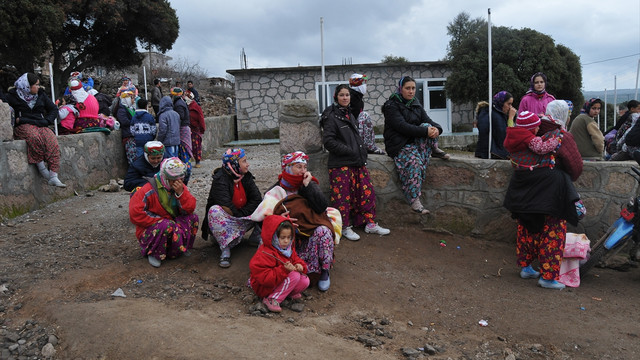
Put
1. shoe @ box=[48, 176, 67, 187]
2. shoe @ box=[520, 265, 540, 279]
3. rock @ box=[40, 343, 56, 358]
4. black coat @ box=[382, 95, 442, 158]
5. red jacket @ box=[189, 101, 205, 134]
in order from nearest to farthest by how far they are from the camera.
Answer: rock @ box=[40, 343, 56, 358] < shoe @ box=[520, 265, 540, 279] < black coat @ box=[382, 95, 442, 158] < shoe @ box=[48, 176, 67, 187] < red jacket @ box=[189, 101, 205, 134]

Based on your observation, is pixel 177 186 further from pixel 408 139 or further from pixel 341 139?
pixel 408 139

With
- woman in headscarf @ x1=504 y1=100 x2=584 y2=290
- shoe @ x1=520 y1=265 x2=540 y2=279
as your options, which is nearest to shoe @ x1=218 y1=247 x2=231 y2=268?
woman in headscarf @ x1=504 y1=100 x2=584 y2=290

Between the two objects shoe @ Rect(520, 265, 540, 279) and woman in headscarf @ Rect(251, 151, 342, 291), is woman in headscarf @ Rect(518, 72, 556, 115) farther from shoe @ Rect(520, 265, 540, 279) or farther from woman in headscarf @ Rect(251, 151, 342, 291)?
woman in headscarf @ Rect(251, 151, 342, 291)

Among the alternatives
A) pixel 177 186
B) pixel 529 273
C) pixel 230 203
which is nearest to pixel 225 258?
pixel 230 203

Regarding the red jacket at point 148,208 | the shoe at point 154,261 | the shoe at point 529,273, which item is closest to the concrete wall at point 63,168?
the red jacket at point 148,208

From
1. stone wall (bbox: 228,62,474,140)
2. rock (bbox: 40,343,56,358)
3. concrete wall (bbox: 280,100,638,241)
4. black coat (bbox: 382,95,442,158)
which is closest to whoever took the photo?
rock (bbox: 40,343,56,358)

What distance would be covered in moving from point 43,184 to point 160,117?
2.27 m

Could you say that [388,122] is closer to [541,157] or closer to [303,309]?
[541,157]

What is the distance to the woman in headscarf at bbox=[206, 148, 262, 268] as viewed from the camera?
172 inches

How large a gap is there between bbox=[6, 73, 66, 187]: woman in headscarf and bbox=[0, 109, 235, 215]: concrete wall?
11 centimetres

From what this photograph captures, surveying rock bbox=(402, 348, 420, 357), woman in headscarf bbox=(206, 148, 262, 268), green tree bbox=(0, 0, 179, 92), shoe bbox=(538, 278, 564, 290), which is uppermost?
green tree bbox=(0, 0, 179, 92)

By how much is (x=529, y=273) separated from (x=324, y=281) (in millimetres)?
2008

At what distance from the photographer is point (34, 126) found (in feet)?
19.8

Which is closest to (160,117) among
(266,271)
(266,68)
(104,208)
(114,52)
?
(104,208)
